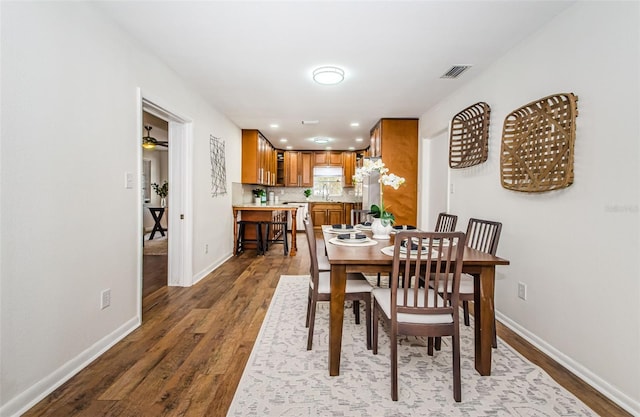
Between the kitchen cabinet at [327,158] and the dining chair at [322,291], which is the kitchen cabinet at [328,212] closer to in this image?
the kitchen cabinet at [327,158]

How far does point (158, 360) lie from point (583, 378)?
2.63 metres

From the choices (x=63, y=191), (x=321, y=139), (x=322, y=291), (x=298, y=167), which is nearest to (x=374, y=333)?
(x=322, y=291)

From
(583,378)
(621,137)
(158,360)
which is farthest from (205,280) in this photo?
(621,137)

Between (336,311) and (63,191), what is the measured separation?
5.67 ft

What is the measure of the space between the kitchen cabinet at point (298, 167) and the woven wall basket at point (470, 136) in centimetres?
507

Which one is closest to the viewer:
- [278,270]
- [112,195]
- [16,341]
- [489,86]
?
[16,341]

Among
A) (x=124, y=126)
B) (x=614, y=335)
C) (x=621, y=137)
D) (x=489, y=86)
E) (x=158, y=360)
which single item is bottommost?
(x=158, y=360)

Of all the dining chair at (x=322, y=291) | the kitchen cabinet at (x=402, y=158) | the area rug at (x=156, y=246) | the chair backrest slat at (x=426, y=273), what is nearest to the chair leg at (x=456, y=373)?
the chair backrest slat at (x=426, y=273)

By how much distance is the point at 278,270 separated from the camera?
4359mm

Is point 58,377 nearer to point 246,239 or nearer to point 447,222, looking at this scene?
point 447,222

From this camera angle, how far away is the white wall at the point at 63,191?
1.48m

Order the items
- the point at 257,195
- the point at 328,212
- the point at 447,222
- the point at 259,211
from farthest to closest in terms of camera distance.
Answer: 1. the point at 328,212
2. the point at 257,195
3. the point at 259,211
4. the point at 447,222

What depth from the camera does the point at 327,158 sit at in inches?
331

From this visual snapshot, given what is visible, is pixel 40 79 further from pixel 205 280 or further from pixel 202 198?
pixel 205 280
